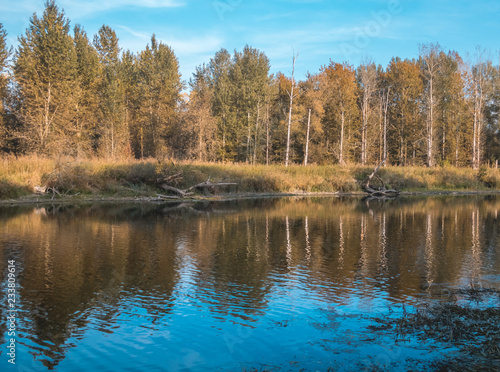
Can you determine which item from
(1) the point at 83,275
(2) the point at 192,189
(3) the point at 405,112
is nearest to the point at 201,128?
(2) the point at 192,189

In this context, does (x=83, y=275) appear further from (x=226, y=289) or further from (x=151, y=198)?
(x=151, y=198)

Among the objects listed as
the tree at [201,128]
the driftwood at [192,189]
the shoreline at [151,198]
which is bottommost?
the shoreline at [151,198]

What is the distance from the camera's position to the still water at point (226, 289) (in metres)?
6.31

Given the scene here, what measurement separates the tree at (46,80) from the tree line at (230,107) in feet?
0.43

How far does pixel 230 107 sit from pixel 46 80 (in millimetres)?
23968

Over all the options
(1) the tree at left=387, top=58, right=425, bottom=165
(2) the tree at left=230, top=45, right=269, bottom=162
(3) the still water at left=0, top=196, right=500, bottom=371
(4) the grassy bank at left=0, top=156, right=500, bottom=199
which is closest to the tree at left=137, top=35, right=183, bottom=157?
(2) the tree at left=230, top=45, right=269, bottom=162

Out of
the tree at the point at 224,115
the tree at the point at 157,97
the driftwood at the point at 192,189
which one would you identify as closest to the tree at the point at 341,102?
the tree at the point at 224,115

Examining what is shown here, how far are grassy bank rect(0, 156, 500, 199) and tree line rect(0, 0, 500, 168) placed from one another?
6.01 m

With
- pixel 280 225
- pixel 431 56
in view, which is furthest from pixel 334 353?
pixel 431 56

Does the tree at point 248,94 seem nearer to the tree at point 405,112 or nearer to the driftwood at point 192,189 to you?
the tree at point 405,112

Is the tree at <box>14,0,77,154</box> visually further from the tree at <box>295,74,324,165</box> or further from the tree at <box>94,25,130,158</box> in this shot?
the tree at <box>295,74,324,165</box>

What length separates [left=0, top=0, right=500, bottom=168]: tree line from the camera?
45500 millimetres

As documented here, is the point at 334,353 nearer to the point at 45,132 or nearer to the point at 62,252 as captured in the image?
the point at 62,252

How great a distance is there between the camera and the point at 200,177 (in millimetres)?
33812
